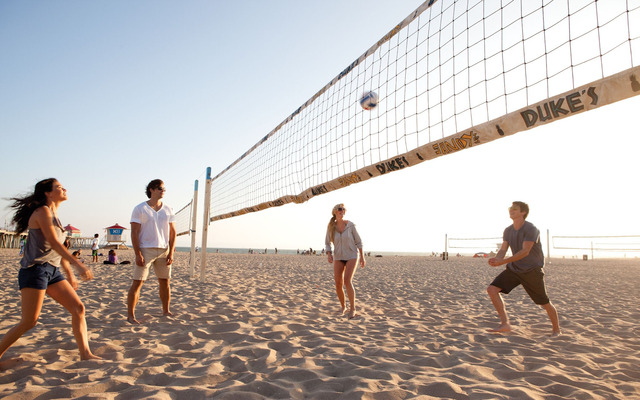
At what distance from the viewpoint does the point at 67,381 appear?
205cm

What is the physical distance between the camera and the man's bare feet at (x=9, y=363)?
2240mm

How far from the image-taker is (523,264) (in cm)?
334

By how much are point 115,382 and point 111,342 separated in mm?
984

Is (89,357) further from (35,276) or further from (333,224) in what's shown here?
(333,224)

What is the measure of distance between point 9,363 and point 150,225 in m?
1.45

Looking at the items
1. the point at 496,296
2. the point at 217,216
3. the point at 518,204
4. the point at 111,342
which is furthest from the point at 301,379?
the point at 217,216

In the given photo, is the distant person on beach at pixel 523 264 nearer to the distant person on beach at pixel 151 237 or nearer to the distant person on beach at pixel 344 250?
the distant person on beach at pixel 344 250

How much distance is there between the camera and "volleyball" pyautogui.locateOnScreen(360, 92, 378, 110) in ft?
17.9

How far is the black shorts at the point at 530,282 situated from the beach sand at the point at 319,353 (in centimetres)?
36

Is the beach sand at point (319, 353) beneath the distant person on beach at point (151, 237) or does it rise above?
beneath

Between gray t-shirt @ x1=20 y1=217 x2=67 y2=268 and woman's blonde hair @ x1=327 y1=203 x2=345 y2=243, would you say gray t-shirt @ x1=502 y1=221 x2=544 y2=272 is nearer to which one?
woman's blonde hair @ x1=327 y1=203 x2=345 y2=243

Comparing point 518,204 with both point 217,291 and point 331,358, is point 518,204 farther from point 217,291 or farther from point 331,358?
point 217,291

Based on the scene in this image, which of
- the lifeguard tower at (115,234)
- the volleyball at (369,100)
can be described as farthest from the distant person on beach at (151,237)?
the lifeguard tower at (115,234)

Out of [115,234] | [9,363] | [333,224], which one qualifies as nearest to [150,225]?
[9,363]
